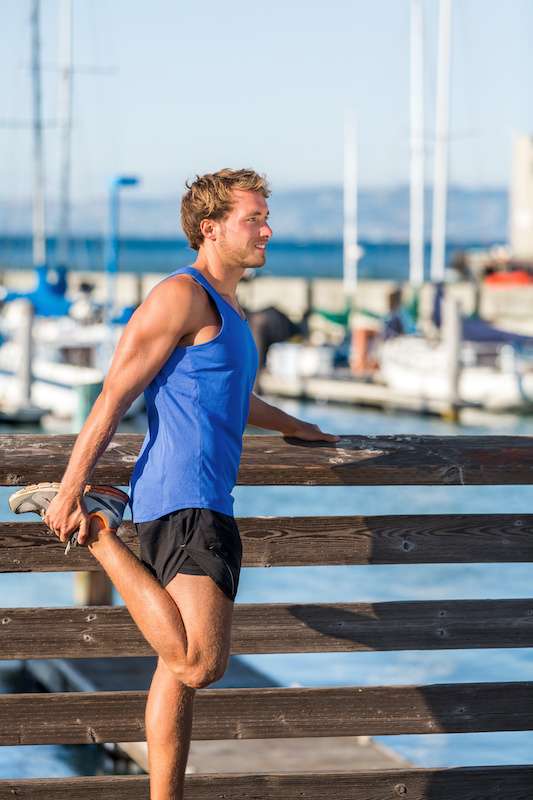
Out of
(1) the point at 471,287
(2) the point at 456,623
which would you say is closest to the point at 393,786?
(2) the point at 456,623

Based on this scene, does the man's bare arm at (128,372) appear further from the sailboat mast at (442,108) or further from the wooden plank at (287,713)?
the sailboat mast at (442,108)

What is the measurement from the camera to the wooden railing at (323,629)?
4004 millimetres

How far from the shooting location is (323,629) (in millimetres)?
4156

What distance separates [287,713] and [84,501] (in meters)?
1.04

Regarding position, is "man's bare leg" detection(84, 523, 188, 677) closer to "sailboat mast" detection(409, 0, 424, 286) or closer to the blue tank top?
the blue tank top

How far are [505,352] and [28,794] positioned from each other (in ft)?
79.9

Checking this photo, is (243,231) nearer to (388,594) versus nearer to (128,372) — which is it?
(128,372)

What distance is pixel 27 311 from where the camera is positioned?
23.2 meters

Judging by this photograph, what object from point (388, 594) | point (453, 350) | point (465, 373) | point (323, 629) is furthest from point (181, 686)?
point (465, 373)

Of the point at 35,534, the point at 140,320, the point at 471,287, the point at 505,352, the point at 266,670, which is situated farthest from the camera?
the point at 471,287

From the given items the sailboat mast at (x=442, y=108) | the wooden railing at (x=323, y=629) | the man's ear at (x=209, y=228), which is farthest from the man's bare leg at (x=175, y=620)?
the sailboat mast at (x=442, y=108)

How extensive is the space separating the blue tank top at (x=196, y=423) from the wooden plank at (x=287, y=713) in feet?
2.57

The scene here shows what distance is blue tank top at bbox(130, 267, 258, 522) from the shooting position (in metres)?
3.52

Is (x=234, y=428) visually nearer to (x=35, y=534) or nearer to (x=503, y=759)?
(x=35, y=534)
